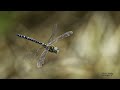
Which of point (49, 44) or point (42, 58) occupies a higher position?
point (49, 44)

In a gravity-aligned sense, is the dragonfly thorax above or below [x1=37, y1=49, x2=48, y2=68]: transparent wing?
above

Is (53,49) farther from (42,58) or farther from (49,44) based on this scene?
(42,58)

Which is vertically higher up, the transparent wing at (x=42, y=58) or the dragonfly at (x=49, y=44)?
the dragonfly at (x=49, y=44)

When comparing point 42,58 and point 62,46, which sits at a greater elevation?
point 62,46

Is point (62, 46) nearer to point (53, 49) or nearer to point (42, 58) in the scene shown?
point (53, 49)

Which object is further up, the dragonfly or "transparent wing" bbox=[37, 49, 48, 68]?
the dragonfly

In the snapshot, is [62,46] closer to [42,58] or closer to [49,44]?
[49,44]

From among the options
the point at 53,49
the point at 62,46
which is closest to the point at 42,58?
the point at 53,49
